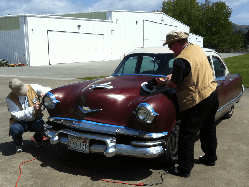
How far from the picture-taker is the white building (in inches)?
969

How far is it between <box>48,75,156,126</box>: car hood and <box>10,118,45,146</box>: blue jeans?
1.82 ft

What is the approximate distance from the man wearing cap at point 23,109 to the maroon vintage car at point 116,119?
0.41 meters

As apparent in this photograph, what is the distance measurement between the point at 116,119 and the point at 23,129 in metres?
1.74

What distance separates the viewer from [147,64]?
191 inches

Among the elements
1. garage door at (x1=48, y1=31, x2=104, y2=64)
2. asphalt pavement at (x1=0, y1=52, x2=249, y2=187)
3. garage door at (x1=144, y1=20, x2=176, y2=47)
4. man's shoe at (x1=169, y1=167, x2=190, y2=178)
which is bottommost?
asphalt pavement at (x1=0, y1=52, x2=249, y2=187)

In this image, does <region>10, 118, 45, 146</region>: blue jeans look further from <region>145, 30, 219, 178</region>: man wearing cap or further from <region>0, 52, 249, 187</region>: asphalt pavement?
<region>145, 30, 219, 178</region>: man wearing cap

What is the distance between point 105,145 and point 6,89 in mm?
8776

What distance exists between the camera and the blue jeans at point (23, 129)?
4168mm

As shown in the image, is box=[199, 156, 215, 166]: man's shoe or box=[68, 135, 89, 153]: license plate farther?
box=[199, 156, 215, 166]: man's shoe

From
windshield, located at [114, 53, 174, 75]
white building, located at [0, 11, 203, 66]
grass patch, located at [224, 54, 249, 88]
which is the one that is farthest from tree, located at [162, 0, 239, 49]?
windshield, located at [114, 53, 174, 75]

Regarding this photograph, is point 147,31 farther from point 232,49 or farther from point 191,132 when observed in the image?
point 232,49

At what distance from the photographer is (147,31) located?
127 ft

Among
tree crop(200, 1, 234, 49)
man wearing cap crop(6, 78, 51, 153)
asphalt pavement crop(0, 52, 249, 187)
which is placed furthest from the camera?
tree crop(200, 1, 234, 49)

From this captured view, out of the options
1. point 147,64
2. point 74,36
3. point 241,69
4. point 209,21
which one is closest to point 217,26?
point 209,21
